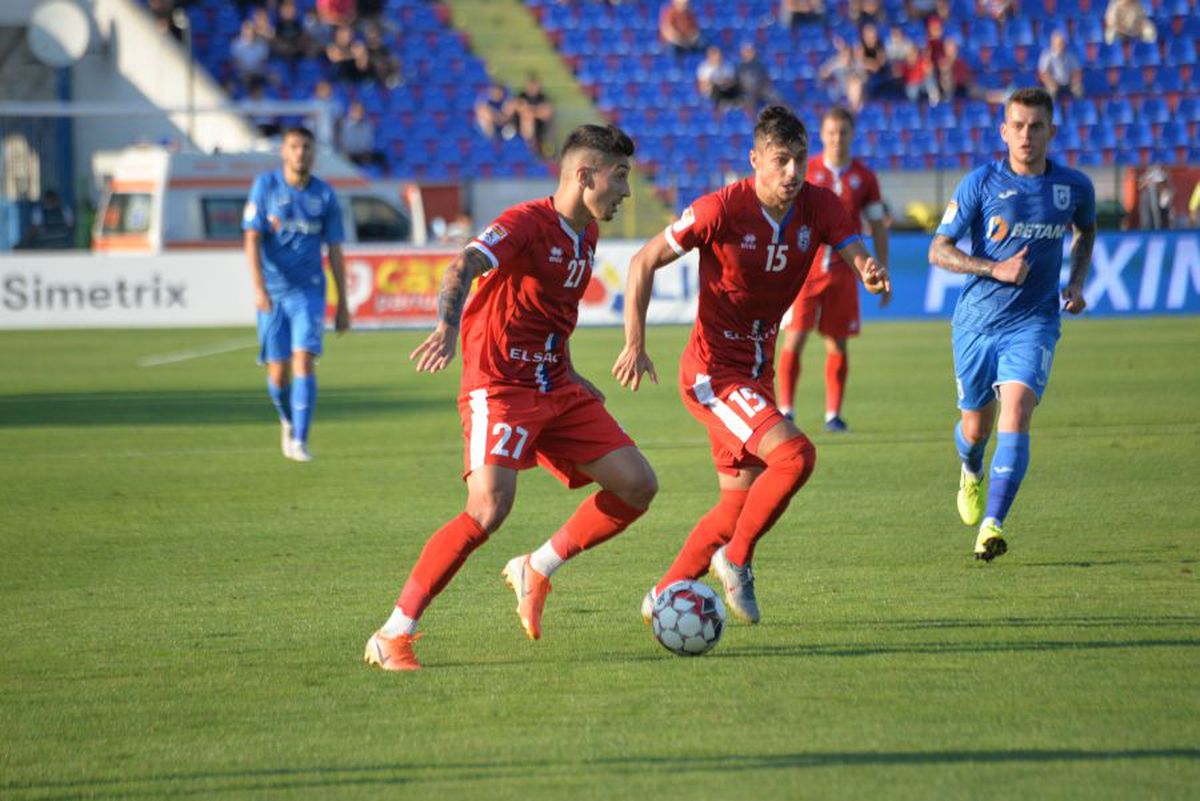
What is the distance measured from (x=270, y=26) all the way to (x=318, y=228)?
2347cm

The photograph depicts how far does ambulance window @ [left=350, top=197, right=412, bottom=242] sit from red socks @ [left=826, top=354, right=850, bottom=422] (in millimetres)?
14687

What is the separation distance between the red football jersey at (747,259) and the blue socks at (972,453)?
73.8 inches

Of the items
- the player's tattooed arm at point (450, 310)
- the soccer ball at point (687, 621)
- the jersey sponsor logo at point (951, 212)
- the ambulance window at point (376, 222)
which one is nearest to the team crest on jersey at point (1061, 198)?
the jersey sponsor logo at point (951, 212)

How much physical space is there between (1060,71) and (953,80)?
2012 mm

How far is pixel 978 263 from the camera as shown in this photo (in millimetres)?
8219

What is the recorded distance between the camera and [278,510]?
10.1 m

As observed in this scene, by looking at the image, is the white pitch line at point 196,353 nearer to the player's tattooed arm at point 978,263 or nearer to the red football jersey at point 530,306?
the player's tattooed arm at point 978,263

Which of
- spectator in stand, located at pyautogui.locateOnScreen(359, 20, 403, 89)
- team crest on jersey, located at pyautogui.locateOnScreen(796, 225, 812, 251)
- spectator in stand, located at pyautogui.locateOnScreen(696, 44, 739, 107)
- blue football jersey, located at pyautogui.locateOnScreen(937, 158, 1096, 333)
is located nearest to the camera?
team crest on jersey, located at pyautogui.locateOnScreen(796, 225, 812, 251)

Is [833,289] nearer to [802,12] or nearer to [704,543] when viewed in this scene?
[704,543]

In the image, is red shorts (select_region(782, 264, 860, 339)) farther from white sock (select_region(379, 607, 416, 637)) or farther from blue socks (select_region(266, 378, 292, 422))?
white sock (select_region(379, 607, 416, 637))

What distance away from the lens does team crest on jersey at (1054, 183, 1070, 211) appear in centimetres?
836

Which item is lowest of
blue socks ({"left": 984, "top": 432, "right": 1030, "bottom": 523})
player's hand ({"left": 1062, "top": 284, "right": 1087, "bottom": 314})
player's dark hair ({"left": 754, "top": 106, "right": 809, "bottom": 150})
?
blue socks ({"left": 984, "top": 432, "right": 1030, "bottom": 523})

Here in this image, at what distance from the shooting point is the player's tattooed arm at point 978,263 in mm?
7953

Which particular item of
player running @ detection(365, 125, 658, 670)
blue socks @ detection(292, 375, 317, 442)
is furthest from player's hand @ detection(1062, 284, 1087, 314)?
blue socks @ detection(292, 375, 317, 442)
